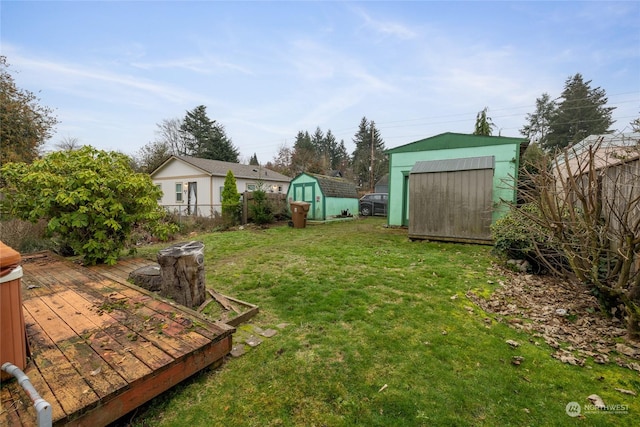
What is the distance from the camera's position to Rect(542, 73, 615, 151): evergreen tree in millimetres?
23172

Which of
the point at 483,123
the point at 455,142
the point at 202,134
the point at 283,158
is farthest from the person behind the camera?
the point at 283,158

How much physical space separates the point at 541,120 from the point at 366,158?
18.9 meters

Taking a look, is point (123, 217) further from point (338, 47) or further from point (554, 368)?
point (338, 47)

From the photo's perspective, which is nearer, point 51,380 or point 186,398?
point 51,380

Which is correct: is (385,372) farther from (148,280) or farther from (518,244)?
(518,244)

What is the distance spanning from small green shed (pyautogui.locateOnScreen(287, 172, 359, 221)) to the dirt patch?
32.0 feet

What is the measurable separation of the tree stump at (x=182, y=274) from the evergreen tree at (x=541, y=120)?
104 feet

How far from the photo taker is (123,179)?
4863 millimetres

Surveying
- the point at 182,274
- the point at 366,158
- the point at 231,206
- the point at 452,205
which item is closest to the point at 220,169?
the point at 231,206

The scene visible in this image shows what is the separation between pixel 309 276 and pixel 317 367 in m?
2.36

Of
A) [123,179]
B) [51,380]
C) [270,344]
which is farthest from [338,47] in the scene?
[51,380]

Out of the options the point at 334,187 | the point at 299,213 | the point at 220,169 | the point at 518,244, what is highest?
the point at 220,169

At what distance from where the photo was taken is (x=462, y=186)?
7.08m

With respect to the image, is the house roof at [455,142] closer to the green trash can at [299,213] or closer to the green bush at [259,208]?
the green trash can at [299,213]
